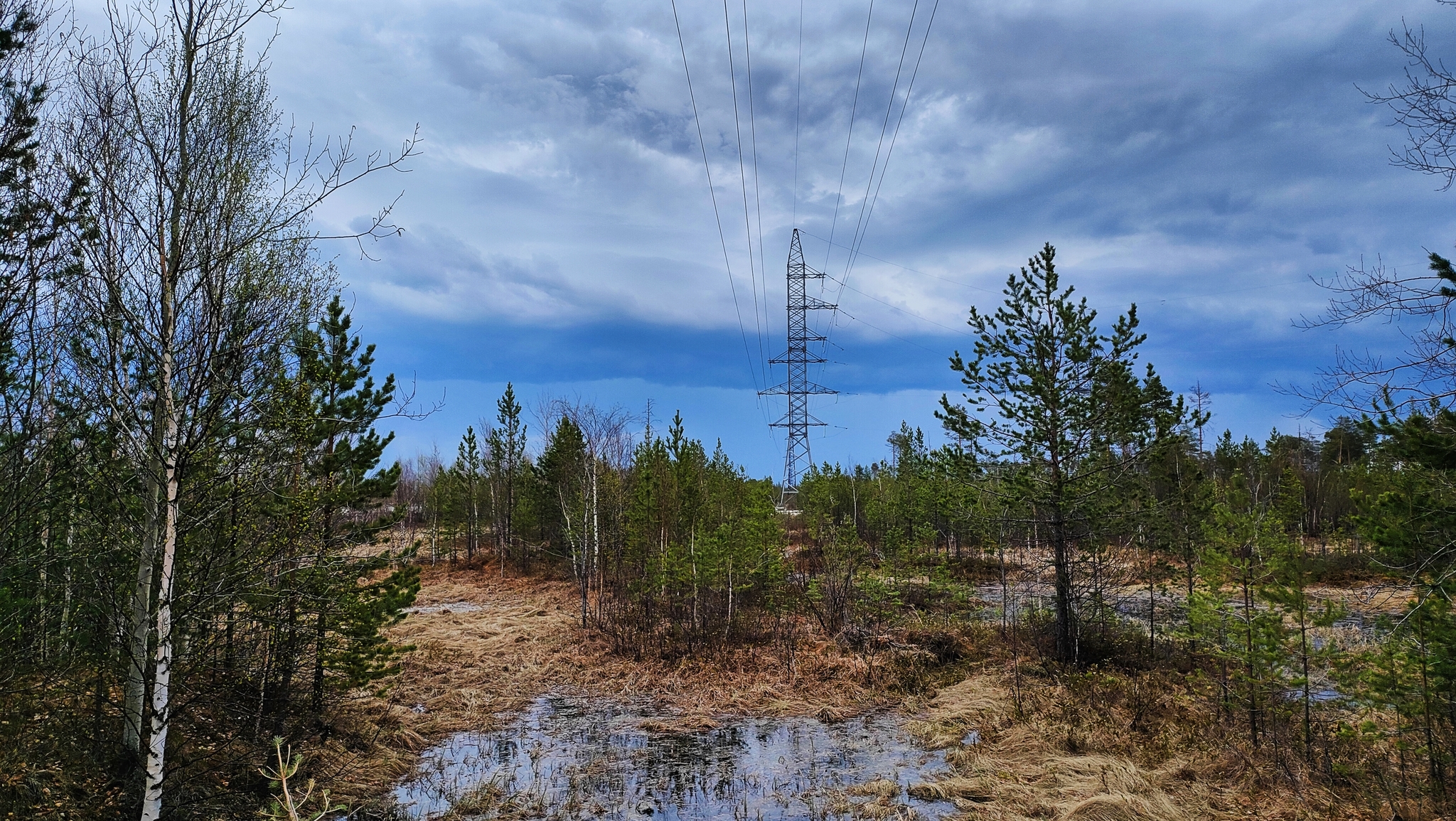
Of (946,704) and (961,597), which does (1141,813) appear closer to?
(946,704)

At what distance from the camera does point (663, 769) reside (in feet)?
32.0

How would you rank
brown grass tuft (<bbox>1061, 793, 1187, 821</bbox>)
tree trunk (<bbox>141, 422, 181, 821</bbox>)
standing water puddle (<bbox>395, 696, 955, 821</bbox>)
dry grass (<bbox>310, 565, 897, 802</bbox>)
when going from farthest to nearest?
dry grass (<bbox>310, 565, 897, 802</bbox>) < standing water puddle (<bbox>395, 696, 955, 821</bbox>) < brown grass tuft (<bbox>1061, 793, 1187, 821</bbox>) < tree trunk (<bbox>141, 422, 181, 821</bbox>)

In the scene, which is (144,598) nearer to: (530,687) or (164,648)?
(164,648)

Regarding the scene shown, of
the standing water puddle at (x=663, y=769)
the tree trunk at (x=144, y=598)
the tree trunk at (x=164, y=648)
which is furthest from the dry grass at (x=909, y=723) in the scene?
the tree trunk at (x=164, y=648)

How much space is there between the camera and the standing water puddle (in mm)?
8258

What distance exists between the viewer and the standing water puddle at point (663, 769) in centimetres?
826

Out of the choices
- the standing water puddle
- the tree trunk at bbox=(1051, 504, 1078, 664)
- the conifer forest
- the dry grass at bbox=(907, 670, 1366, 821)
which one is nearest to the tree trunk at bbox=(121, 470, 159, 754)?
the conifer forest

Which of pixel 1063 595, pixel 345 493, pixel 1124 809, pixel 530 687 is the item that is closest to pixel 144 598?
pixel 345 493

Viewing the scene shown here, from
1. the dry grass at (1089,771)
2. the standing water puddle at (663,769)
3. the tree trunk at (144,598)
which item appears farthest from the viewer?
the standing water puddle at (663,769)

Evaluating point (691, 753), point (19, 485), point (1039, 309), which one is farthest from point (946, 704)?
point (19, 485)

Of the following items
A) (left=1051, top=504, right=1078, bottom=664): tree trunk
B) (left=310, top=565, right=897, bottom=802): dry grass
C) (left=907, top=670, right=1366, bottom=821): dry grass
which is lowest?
(left=310, top=565, right=897, bottom=802): dry grass

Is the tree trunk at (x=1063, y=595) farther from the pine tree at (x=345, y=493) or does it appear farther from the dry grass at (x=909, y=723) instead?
the pine tree at (x=345, y=493)

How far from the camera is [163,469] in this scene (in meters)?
5.49

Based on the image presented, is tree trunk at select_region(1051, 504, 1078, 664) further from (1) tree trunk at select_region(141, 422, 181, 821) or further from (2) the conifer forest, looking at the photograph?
(1) tree trunk at select_region(141, 422, 181, 821)
